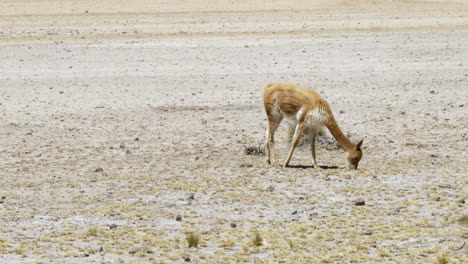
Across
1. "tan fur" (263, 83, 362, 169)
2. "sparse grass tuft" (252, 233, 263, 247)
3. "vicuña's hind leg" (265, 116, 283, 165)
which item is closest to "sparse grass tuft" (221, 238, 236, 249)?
"sparse grass tuft" (252, 233, 263, 247)

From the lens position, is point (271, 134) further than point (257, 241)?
Yes

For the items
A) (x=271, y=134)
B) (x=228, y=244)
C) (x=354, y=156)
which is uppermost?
(x=271, y=134)

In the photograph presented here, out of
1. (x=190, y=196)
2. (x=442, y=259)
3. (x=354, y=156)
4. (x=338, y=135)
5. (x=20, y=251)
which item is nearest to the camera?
(x=442, y=259)

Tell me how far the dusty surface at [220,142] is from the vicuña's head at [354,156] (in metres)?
0.19

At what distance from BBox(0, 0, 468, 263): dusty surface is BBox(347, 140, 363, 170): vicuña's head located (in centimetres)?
19

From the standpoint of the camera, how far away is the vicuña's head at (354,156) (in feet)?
38.7

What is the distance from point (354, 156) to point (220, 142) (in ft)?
9.73

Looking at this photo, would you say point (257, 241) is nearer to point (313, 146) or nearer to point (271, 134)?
point (313, 146)

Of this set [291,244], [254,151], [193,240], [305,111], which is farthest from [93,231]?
[254,151]

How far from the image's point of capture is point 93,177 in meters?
11.7

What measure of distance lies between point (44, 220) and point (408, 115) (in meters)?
8.62

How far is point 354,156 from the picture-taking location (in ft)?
38.7

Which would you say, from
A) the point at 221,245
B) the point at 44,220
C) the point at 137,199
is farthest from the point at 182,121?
the point at 221,245

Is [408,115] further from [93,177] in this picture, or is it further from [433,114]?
[93,177]
